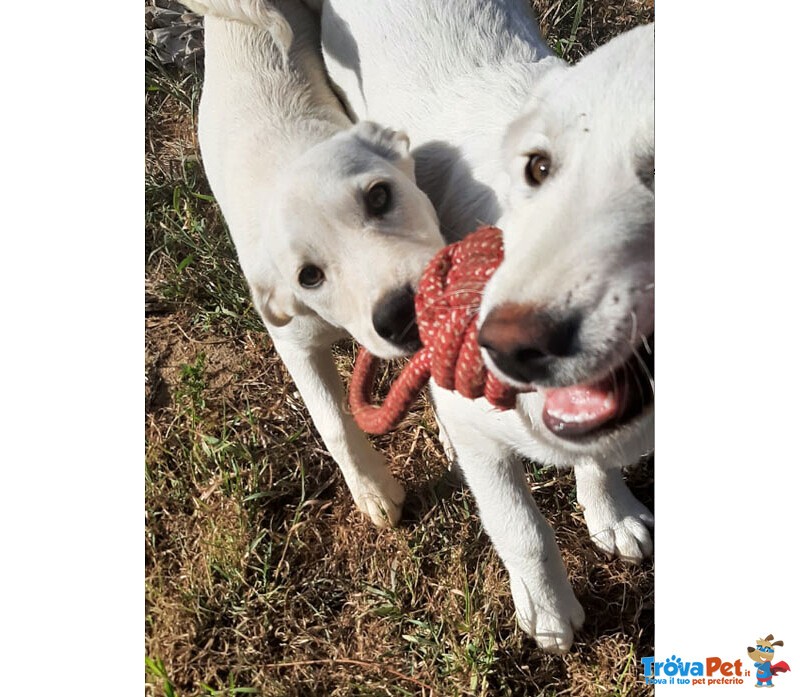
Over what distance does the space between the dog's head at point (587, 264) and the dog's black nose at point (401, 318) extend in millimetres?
334

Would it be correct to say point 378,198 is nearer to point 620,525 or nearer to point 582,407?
point 582,407

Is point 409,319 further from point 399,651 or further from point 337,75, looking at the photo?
point 337,75

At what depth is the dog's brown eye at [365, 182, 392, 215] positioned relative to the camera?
6.25ft

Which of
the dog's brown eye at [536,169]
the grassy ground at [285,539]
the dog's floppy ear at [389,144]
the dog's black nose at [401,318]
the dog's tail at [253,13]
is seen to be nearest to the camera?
the dog's brown eye at [536,169]

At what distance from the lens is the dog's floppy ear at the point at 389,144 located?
2.02 m

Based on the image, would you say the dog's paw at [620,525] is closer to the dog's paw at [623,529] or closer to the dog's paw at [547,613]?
the dog's paw at [623,529]

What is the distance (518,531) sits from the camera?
214cm

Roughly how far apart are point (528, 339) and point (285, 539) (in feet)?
4.96

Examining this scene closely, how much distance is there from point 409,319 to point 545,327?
1.79ft

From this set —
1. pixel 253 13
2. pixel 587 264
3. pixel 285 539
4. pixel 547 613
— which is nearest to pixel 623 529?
pixel 547 613
